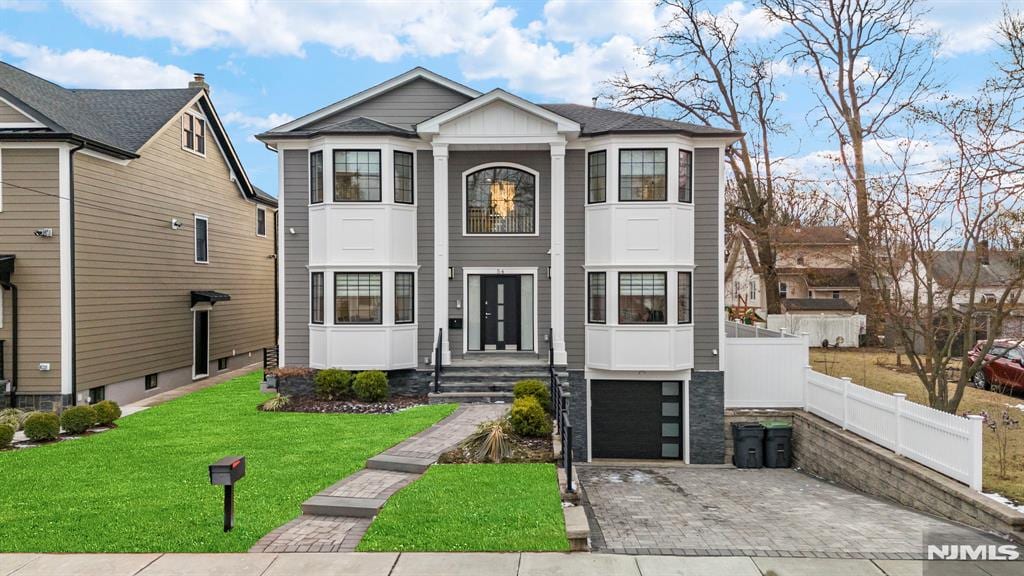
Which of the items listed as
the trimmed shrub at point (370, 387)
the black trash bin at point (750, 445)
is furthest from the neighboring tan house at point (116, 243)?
the black trash bin at point (750, 445)

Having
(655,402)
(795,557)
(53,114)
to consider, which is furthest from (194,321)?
(795,557)

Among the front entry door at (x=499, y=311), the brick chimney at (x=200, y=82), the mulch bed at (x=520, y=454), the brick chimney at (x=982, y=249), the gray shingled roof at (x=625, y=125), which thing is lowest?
the mulch bed at (x=520, y=454)

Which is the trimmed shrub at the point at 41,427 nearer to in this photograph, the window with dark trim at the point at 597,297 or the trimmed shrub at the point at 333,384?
the trimmed shrub at the point at 333,384

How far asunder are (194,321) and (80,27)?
11.4 metres

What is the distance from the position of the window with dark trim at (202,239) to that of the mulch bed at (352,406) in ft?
28.0

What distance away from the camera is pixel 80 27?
69.3 feet

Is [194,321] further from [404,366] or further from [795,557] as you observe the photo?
[795,557]

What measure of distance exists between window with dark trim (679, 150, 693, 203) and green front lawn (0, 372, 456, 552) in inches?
289

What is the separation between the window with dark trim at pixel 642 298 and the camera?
1412cm

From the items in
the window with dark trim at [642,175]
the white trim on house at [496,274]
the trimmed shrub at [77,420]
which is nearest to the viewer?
the trimmed shrub at [77,420]

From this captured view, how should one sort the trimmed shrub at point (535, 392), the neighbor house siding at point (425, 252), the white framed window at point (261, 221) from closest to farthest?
1. the trimmed shrub at point (535, 392)
2. the neighbor house siding at point (425, 252)
3. the white framed window at point (261, 221)

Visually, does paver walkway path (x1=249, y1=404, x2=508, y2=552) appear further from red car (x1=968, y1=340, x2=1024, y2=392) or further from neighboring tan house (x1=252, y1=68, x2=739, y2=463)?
red car (x1=968, y1=340, x2=1024, y2=392)

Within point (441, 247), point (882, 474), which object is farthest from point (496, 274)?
point (882, 474)

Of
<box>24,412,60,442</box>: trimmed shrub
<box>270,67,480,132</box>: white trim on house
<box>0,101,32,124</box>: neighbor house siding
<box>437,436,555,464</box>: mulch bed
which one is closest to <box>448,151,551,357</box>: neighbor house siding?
<box>270,67,480,132</box>: white trim on house
